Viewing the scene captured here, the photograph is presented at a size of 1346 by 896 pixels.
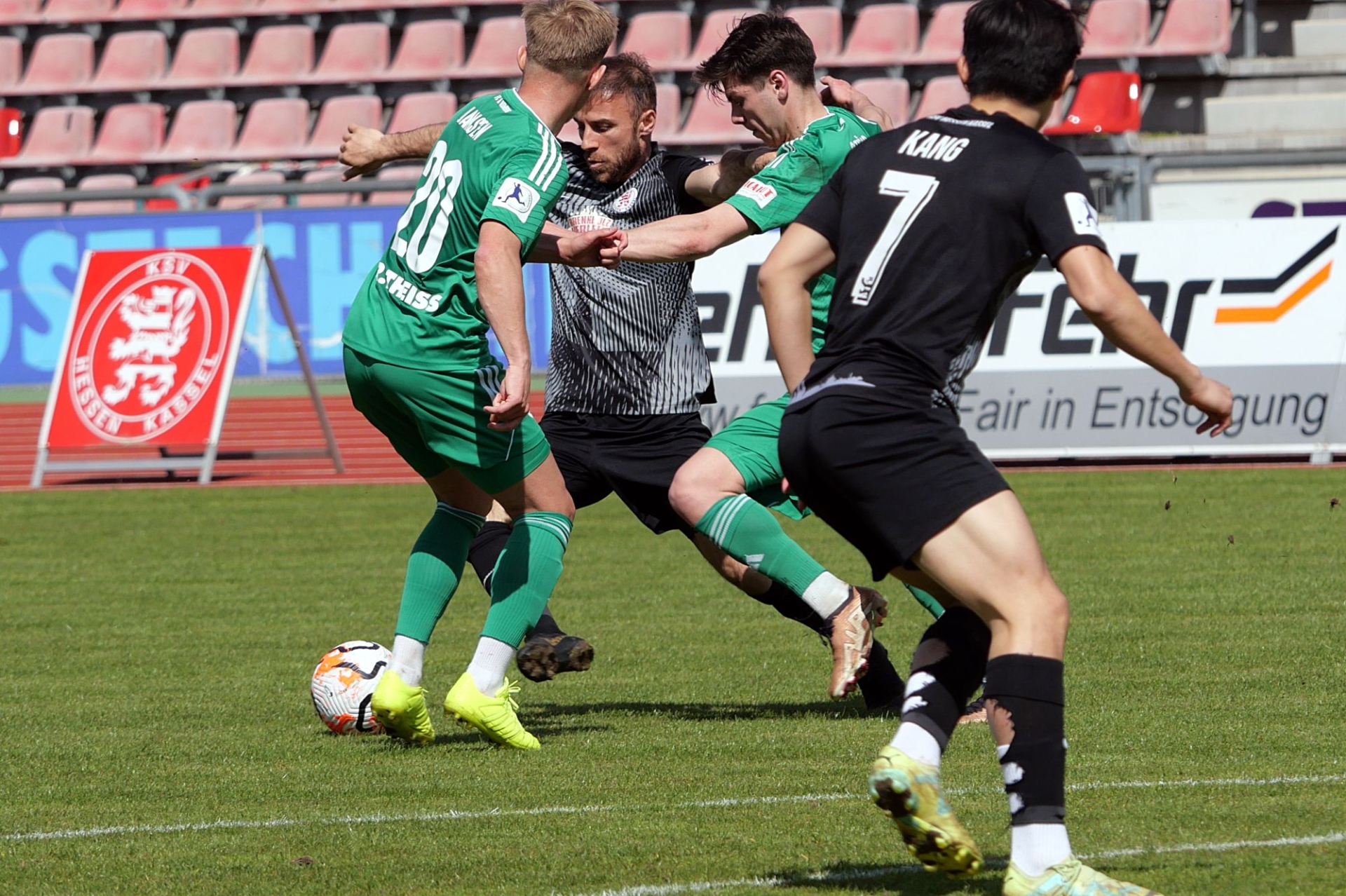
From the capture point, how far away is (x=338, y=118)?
2231 cm

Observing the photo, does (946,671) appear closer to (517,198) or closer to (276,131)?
(517,198)

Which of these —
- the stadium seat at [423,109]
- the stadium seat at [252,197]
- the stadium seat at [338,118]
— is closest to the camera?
the stadium seat at [252,197]

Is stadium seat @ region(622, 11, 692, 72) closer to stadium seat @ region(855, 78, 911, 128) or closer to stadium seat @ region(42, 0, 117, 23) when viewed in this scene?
stadium seat @ region(855, 78, 911, 128)

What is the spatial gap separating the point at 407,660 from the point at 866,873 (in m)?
1.95

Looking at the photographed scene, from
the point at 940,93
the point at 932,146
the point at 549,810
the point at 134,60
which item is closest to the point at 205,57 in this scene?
the point at 134,60

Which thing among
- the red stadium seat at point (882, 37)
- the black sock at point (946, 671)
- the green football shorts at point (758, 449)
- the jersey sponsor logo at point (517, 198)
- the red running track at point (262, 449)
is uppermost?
the jersey sponsor logo at point (517, 198)

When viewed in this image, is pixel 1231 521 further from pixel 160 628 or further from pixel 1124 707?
pixel 160 628

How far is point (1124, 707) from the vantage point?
5707 millimetres

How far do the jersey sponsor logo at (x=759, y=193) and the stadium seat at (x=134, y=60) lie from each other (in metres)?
19.7

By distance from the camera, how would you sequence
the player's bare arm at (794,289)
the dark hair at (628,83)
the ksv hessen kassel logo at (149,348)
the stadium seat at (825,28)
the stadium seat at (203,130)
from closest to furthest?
the player's bare arm at (794,289) < the dark hair at (628,83) < the ksv hessen kassel logo at (149,348) < the stadium seat at (825,28) < the stadium seat at (203,130)

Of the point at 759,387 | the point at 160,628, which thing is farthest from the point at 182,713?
the point at 759,387

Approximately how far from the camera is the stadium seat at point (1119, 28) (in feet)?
64.4

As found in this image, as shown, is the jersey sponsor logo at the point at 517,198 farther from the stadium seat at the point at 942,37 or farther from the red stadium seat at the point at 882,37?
the red stadium seat at the point at 882,37

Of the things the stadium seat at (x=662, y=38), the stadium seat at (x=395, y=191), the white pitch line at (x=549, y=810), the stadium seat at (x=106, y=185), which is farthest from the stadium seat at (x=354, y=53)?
the white pitch line at (x=549, y=810)
